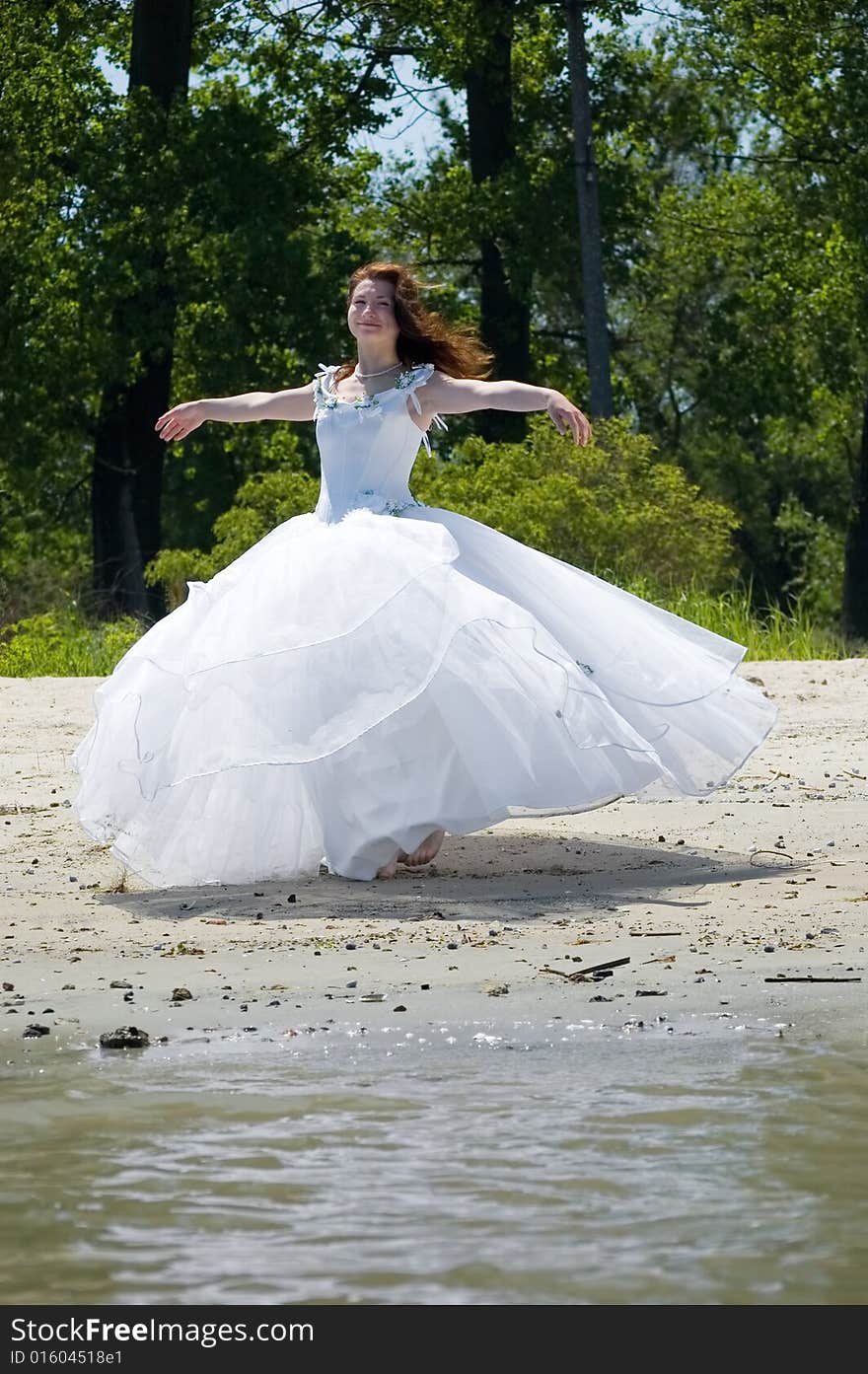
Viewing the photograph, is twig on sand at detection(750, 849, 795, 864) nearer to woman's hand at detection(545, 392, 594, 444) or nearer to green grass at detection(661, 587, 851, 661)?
woman's hand at detection(545, 392, 594, 444)

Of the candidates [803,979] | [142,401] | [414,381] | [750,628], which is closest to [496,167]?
[142,401]

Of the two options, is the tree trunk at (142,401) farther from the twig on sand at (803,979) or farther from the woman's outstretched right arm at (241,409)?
the twig on sand at (803,979)

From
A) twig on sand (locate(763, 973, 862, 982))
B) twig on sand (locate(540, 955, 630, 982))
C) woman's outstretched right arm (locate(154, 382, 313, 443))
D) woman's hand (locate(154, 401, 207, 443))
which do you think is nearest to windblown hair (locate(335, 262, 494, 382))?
woman's outstretched right arm (locate(154, 382, 313, 443))

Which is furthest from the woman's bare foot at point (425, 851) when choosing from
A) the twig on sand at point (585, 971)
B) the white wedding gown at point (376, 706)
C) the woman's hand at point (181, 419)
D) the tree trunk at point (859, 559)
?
the tree trunk at point (859, 559)

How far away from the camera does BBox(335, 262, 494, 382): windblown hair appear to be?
803 cm

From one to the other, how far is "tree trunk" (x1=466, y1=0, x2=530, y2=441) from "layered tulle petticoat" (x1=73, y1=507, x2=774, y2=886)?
19244mm

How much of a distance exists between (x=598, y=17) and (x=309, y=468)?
7.37m

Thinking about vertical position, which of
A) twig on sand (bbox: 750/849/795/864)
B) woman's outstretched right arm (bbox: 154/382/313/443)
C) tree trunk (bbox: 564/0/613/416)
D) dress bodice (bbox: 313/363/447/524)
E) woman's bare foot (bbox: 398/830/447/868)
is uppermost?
tree trunk (bbox: 564/0/613/416)

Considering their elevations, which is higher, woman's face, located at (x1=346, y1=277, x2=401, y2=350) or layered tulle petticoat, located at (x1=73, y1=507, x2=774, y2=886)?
woman's face, located at (x1=346, y1=277, x2=401, y2=350)

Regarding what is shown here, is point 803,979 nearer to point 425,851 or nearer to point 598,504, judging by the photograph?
point 425,851

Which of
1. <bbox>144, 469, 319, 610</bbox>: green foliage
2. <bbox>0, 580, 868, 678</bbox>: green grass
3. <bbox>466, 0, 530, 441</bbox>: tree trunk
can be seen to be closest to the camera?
<bbox>0, 580, 868, 678</bbox>: green grass

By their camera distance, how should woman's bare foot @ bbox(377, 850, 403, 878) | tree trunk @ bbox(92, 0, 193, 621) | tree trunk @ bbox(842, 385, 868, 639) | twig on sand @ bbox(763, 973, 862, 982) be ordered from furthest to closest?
tree trunk @ bbox(842, 385, 868, 639), tree trunk @ bbox(92, 0, 193, 621), woman's bare foot @ bbox(377, 850, 403, 878), twig on sand @ bbox(763, 973, 862, 982)

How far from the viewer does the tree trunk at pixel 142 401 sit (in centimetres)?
2439

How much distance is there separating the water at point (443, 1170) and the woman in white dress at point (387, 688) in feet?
5.84
